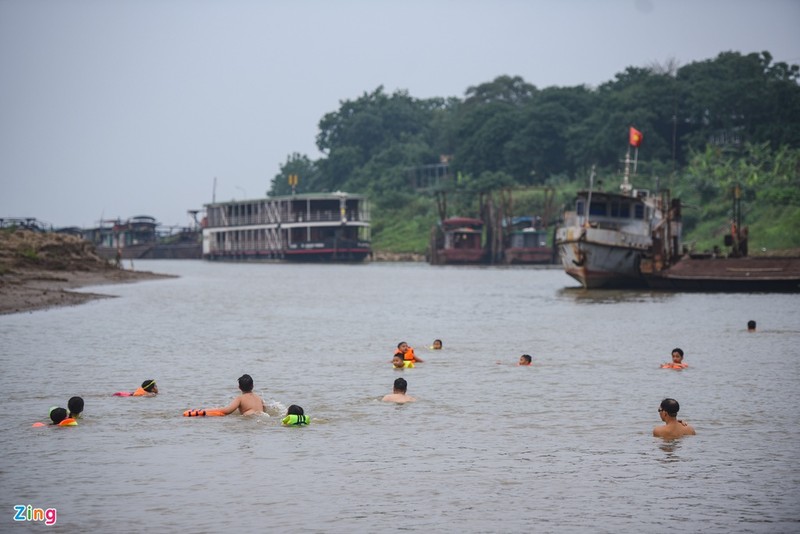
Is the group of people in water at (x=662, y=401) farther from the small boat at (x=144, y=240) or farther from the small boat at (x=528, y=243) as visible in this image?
the small boat at (x=144, y=240)

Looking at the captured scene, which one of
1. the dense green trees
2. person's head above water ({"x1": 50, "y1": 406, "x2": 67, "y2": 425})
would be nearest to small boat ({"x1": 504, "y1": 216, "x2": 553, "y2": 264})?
the dense green trees

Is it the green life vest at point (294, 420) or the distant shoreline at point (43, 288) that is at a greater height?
the distant shoreline at point (43, 288)

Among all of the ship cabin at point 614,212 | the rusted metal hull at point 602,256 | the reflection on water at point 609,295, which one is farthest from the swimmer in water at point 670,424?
the ship cabin at point 614,212

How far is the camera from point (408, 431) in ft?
59.9

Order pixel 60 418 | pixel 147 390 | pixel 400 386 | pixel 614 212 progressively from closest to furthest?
pixel 60 418, pixel 400 386, pixel 147 390, pixel 614 212

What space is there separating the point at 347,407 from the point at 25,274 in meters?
39.0

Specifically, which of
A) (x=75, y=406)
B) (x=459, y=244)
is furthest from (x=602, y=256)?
(x=459, y=244)

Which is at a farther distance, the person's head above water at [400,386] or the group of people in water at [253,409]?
the person's head above water at [400,386]

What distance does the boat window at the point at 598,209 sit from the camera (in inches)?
2325

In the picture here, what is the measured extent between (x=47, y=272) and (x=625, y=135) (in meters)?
67.5

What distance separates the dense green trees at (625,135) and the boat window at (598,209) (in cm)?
3104

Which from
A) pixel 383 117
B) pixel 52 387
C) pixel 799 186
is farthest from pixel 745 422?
pixel 383 117

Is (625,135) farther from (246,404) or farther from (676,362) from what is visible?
(246,404)

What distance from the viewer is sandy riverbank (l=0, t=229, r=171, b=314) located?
149 ft
